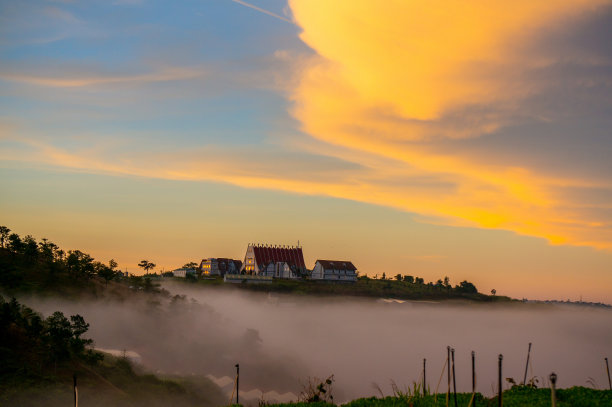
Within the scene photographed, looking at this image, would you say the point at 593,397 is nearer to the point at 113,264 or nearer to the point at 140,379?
the point at 140,379

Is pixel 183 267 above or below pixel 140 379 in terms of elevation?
above

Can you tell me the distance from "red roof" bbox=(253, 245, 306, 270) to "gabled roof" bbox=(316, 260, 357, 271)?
7.70 meters

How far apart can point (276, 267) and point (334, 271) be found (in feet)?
69.2

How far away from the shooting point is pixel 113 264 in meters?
109

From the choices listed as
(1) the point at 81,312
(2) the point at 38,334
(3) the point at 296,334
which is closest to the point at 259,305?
→ (3) the point at 296,334

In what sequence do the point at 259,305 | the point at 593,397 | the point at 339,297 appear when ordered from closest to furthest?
1. the point at 593,397
2. the point at 259,305
3. the point at 339,297

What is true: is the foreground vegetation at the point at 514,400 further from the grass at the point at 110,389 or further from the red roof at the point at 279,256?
the red roof at the point at 279,256

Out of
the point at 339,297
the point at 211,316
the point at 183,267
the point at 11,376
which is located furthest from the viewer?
the point at 183,267

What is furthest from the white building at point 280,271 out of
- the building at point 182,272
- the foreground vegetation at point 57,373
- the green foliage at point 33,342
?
the green foliage at point 33,342

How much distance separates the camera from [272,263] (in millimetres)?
178500

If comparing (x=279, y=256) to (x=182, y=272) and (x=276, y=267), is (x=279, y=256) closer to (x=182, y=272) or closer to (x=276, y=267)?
(x=276, y=267)

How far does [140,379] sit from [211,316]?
5665cm

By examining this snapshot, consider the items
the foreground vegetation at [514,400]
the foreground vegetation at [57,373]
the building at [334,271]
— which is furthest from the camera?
the building at [334,271]

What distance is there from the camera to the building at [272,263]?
17700 cm
